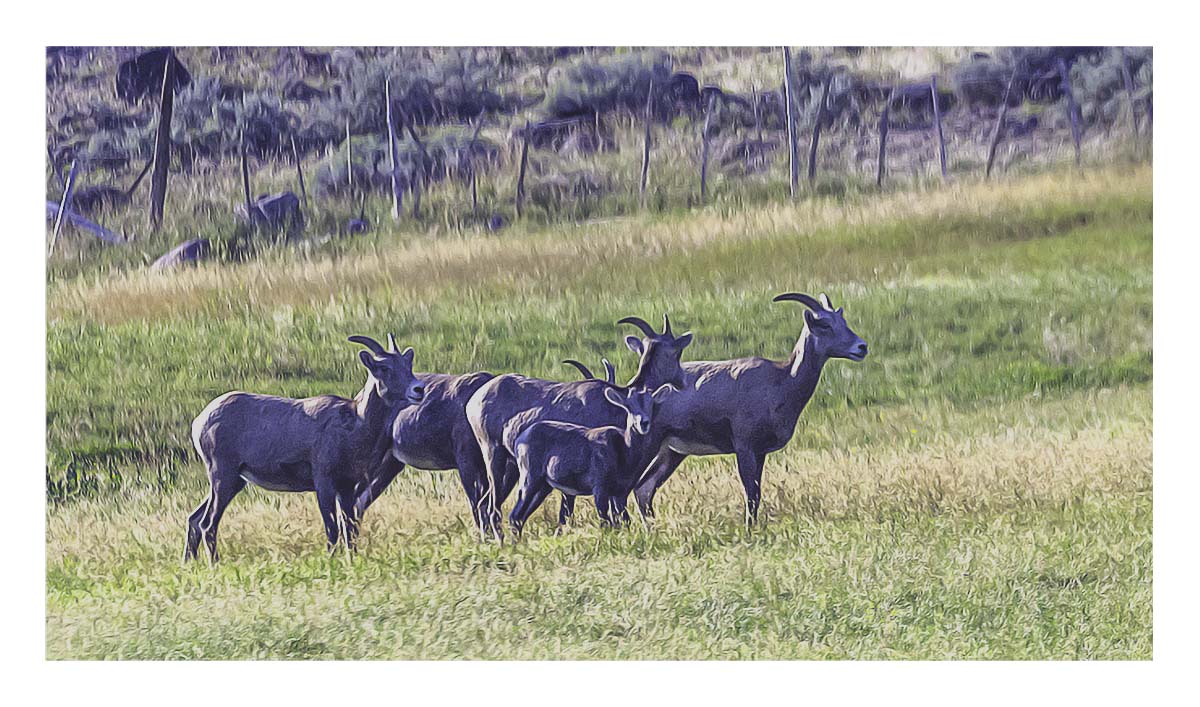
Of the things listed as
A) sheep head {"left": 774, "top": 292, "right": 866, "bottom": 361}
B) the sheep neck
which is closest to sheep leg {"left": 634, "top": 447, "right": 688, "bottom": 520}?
the sheep neck

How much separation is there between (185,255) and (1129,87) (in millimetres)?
6590

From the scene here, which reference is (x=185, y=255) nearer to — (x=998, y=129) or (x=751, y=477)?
(x=751, y=477)

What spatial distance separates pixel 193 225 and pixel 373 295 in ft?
4.40

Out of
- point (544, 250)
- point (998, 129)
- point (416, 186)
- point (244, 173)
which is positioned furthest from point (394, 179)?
point (998, 129)

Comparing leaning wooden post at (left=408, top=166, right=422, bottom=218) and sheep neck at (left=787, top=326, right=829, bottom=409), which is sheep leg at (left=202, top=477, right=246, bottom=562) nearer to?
leaning wooden post at (left=408, top=166, right=422, bottom=218)

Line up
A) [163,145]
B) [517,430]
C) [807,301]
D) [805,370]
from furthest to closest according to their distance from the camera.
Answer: [163,145] → [807,301] → [805,370] → [517,430]

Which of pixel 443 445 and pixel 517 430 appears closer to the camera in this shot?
pixel 517 430

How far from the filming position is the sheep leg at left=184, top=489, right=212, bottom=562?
10281 mm

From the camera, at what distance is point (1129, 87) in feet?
35.2

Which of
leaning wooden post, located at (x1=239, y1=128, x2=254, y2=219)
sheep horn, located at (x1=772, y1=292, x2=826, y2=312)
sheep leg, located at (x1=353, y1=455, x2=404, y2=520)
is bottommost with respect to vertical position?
sheep leg, located at (x1=353, y1=455, x2=404, y2=520)

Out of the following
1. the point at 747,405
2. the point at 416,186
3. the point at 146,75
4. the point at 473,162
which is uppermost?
the point at 146,75

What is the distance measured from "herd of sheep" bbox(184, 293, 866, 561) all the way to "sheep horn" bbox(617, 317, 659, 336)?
0.03 metres

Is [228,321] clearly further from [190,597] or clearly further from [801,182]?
[801,182]

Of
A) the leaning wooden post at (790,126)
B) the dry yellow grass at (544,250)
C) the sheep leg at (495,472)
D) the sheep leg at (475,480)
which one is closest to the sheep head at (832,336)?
the dry yellow grass at (544,250)
